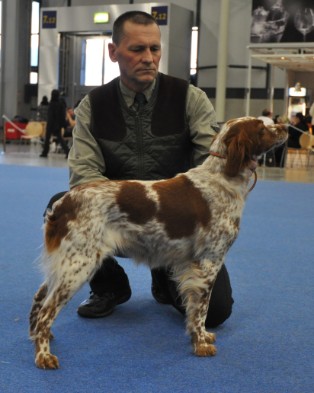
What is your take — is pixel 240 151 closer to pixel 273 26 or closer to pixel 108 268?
pixel 108 268

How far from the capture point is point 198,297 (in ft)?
8.47

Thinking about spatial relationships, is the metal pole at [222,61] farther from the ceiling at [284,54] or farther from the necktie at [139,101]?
the necktie at [139,101]

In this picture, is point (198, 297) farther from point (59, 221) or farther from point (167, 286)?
point (59, 221)

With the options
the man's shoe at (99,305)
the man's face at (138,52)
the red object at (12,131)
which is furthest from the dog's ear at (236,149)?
the red object at (12,131)

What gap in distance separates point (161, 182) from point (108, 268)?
877 mm

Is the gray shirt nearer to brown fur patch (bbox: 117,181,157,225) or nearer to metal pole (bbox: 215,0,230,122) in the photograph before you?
brown fur patch (bbox: 117,181,157,225)

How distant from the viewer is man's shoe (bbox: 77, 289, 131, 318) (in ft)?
9.85

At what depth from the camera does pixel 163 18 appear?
18.7 m

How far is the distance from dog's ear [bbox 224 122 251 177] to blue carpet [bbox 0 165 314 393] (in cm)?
83

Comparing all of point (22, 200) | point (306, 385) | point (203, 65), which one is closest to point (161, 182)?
point (306, 385)

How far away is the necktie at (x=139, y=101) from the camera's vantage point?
3031 mm

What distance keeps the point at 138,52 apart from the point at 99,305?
135 centimetres

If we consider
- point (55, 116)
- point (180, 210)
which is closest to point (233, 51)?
point (55, 116)

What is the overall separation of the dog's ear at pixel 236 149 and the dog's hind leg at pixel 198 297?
435mm
